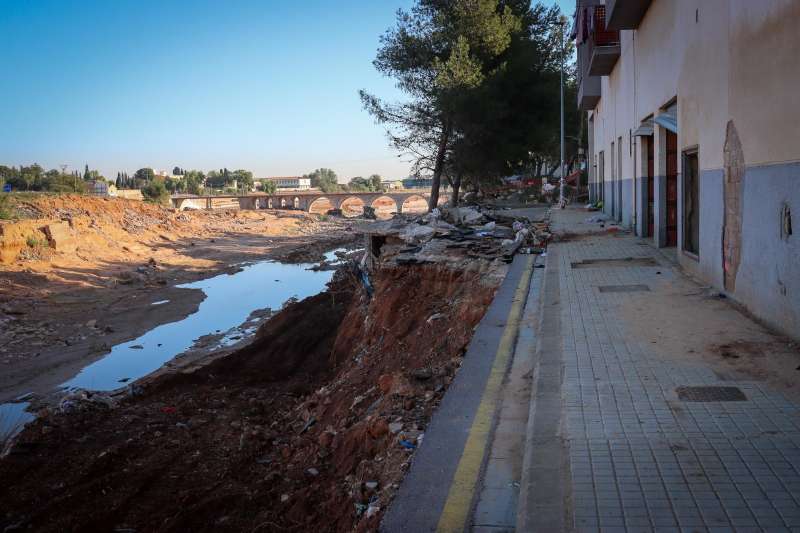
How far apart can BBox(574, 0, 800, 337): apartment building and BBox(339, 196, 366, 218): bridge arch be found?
3763 inches

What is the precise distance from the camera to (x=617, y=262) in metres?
11.4

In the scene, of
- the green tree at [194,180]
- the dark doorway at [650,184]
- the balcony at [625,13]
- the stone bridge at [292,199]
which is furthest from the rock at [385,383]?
the green tree at [194,180]

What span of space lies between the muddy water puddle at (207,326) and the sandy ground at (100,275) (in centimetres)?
68

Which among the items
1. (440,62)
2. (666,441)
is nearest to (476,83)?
(440,62)

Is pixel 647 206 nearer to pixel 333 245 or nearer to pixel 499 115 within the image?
pixel 499 115

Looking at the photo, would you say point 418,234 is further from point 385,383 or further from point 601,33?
point 601,33

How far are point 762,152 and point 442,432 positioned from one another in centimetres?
419

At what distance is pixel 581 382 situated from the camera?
4.95 m

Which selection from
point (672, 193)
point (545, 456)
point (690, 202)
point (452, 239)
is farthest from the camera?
point (452, 239)

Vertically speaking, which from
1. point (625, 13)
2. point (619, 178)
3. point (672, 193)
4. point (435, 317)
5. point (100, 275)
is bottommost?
point (100, 275)

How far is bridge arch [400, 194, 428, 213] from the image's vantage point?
375ft

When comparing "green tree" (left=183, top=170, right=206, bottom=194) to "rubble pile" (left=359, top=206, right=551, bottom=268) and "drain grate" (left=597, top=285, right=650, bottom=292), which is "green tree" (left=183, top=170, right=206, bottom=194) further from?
"drain grate" (left=597, top=285, right=650, bottom=292)

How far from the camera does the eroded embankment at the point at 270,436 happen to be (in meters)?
5.73

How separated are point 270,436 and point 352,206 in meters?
116
